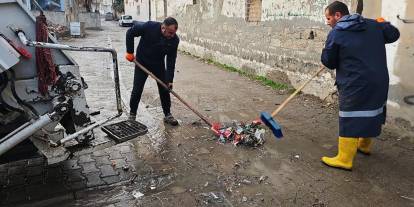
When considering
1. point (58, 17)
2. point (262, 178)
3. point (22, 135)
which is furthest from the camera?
point (58, 17)

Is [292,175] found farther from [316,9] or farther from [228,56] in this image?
[228,56]

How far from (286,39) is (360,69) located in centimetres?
423

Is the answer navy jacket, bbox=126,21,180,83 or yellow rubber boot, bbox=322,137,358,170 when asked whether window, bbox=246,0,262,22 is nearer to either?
navy jacket, bbox=126,21,180,83

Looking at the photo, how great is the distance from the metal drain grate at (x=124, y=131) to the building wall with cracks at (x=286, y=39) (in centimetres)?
351

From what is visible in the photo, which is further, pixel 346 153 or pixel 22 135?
pixel 346 153

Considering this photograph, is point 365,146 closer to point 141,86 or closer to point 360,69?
point 360,69

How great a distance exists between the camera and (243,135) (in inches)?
199

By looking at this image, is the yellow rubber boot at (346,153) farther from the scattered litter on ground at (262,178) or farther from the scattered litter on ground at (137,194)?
the scattered litter on ground at (137,194)

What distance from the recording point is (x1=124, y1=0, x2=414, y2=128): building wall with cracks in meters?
5.09

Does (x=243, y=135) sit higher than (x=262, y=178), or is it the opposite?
(x=243, y=135)

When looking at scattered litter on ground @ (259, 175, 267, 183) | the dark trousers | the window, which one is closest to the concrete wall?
the window

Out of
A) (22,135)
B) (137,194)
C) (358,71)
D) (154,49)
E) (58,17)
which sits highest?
(58,17)

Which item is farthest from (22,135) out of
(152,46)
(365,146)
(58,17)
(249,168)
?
(58,17)

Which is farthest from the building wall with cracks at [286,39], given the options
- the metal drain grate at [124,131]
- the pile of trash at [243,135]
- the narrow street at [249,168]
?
the metal drain grate at [124,131]
